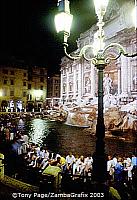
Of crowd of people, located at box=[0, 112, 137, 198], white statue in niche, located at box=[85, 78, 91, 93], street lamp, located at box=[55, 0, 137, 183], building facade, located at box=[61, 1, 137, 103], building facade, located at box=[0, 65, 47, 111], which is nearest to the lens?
street lamp, located at box=[55, 0, 137, 183]

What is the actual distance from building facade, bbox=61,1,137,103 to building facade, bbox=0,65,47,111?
310mm

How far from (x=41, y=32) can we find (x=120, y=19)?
3.94ft

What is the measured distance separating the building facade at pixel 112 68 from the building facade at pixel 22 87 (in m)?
0.31

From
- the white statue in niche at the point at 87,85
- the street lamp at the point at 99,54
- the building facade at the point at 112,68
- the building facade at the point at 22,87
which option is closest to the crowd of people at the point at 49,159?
the building facade at the point at 22,87

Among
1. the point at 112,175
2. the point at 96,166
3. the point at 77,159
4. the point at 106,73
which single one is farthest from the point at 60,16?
the point at 112,175

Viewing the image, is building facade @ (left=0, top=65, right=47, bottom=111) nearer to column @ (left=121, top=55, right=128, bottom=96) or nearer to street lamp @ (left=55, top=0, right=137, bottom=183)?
column @ (left=121, top=55, right=128, bottom=96)

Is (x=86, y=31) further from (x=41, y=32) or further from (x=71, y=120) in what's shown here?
(x=71, y=120)

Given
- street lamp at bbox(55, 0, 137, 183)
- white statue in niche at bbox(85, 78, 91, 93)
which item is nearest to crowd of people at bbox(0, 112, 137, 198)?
street lamp at bbox(55, 0, 137, 183)

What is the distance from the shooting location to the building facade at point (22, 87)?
333cm

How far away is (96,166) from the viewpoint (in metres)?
2.27

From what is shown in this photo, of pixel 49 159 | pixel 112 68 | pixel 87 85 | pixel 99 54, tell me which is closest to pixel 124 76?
pixel 112 68

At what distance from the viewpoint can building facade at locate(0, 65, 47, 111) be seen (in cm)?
333

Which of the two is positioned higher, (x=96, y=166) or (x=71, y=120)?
(x=71, y=120)

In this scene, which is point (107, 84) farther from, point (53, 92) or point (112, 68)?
point (53, 92)
